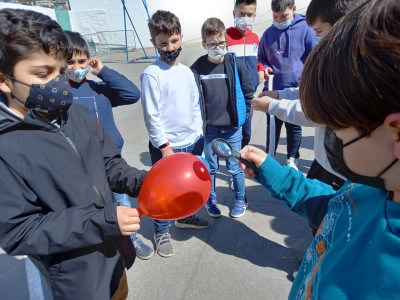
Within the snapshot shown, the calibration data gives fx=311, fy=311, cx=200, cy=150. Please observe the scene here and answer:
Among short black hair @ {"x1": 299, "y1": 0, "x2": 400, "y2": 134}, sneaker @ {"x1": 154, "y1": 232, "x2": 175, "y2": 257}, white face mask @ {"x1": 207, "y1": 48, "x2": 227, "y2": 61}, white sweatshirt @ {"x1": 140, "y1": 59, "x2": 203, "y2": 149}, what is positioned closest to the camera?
short black hair @ {"x1": 299, "y1": 0, "x2": 400, "y2": 134}

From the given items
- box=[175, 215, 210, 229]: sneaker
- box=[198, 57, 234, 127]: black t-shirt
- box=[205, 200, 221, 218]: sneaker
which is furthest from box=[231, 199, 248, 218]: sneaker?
box=[198, 57, 234, 127]: black t-shirt

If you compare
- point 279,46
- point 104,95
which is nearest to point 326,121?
point 104,95

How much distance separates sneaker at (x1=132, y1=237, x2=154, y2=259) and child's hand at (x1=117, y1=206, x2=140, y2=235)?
147 cm

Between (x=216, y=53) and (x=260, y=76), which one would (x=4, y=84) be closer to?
(x=216, y=53)

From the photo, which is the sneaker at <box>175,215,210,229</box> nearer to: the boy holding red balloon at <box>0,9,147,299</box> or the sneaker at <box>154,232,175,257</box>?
the sneaker at <box>154,232,175,257</box>

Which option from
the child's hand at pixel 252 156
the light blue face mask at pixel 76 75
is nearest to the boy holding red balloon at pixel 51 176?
the child's hand at pixel 252 156

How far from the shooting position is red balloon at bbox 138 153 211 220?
1286 mm

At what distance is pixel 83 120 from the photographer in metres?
1.55

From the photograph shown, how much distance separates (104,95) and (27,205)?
52.2 inches

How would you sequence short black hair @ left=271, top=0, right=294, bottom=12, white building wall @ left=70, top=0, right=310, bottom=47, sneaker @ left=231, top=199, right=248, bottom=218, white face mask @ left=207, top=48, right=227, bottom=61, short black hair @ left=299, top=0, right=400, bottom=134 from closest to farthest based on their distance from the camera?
short black hair @ left=299, top=0, right=400, bottom=134
white face mask @ left=207, top=48, right=227, bottom=61
sneaker @ left=231, top=199, right=248, bottom=218
short black hair @ left=271, top=0, right=294, bottom=12
white building wall @ left=70, top=0, right=310, bottom=47

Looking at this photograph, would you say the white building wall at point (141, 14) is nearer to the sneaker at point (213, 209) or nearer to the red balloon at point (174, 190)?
the sneaker at point (213, 209)

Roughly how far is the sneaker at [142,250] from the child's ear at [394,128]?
2.38 m

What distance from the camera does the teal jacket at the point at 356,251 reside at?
629mm

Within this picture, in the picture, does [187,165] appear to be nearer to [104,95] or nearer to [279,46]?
[104,95]
